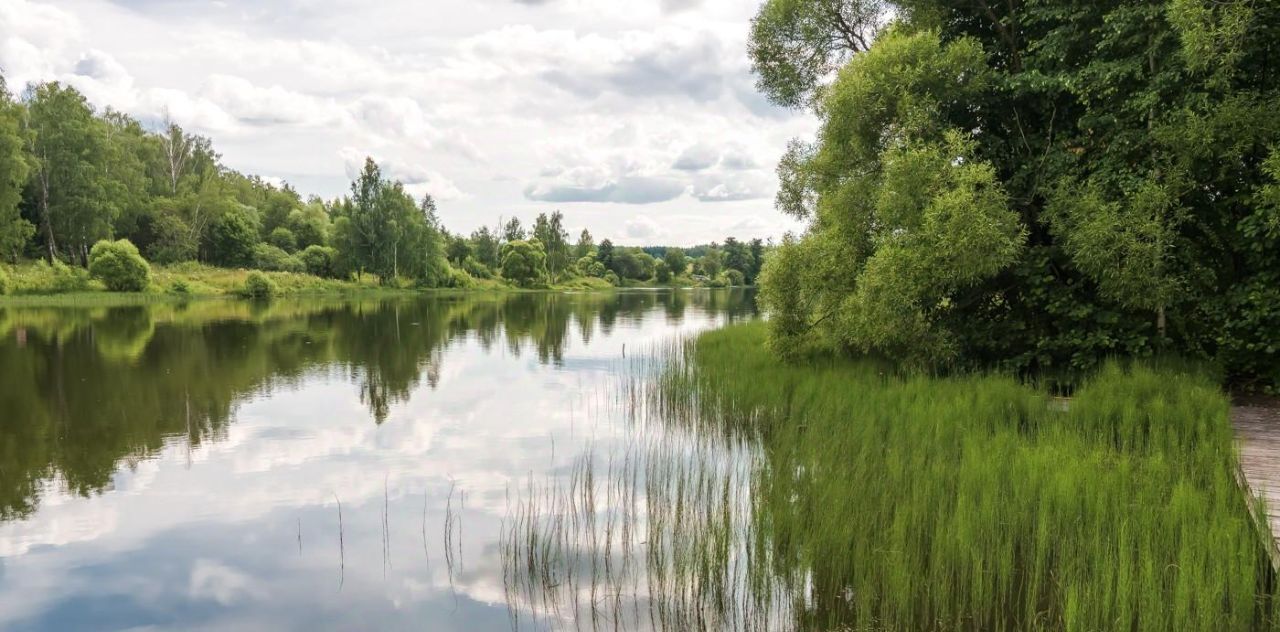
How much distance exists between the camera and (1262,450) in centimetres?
837

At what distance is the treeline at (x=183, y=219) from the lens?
5731cm

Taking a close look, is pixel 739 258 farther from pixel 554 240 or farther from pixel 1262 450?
pixel 1262 450

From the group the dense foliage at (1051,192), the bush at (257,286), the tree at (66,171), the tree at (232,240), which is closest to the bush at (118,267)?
the tree at (66,171)

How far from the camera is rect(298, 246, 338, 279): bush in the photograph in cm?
8081

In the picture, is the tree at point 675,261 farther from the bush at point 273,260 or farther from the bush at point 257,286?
the bush at point 257,286

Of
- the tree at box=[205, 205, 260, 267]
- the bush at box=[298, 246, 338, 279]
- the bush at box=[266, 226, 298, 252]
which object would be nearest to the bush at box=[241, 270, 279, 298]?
the tree at box=[205, 205, 260, 267]

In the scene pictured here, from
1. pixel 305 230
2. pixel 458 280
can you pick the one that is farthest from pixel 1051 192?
pixel 305 230

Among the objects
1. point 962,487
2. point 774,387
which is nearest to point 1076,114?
point 774,387

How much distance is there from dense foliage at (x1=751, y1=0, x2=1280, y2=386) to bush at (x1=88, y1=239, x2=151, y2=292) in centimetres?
5783

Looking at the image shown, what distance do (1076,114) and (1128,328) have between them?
4278 mm

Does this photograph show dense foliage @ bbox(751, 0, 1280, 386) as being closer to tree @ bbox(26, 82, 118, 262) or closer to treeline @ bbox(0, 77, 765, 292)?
treeline @ bbox(0, 77, 765, 292)

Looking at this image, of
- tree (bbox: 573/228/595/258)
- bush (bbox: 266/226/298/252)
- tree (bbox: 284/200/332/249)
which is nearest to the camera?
bush (bbox: 266/226/298/252)

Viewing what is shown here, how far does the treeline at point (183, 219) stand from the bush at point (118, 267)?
0.29ft

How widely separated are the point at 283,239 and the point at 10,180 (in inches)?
1295
